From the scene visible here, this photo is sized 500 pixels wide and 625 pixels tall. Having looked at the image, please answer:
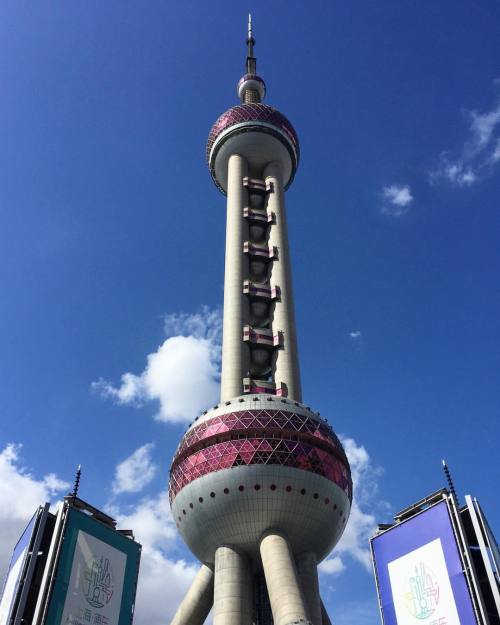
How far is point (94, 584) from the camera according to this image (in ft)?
146

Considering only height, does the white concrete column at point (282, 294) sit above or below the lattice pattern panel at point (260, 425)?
above

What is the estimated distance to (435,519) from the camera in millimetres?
44844

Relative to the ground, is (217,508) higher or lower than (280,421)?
lower

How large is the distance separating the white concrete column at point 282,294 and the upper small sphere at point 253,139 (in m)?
2.14

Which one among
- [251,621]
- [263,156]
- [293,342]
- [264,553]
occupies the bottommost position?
[251,621]

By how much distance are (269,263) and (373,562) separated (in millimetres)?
40695

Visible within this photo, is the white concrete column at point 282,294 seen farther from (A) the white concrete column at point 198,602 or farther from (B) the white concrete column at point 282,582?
(A) the white concrete column at point 198,602

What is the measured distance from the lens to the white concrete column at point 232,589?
50.0m

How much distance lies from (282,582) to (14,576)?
20350mm

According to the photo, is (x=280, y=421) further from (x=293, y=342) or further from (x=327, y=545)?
(x=293, y=342)

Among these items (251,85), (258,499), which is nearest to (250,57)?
(251,85)

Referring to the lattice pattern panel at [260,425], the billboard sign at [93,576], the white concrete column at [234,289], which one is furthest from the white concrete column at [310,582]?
the white concrete column at [234,289]

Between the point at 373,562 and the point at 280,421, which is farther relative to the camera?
the point at 280,421

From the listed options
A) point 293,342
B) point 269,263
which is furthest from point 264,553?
point 269,263
